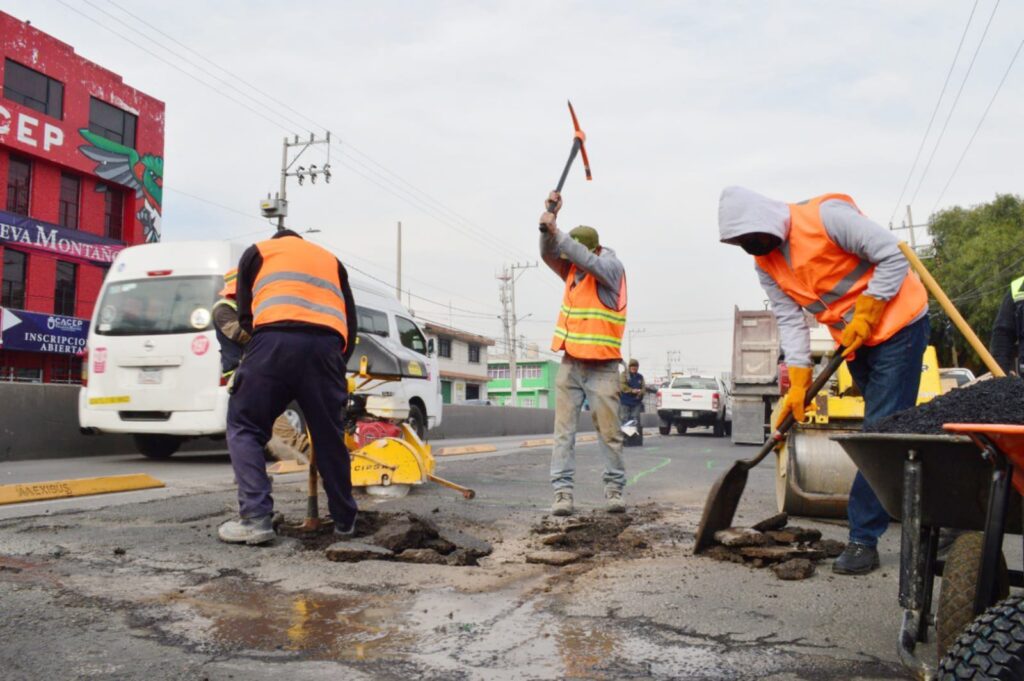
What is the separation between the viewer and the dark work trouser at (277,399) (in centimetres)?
405

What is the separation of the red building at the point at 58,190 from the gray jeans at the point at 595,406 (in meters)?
24.3

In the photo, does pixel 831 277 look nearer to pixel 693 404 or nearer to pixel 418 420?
pixel 418 420

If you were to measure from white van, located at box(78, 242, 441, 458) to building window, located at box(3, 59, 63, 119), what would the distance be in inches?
834

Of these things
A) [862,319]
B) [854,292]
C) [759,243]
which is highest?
[759,243]

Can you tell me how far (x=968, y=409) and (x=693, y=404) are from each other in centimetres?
2180

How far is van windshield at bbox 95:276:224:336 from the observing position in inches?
350

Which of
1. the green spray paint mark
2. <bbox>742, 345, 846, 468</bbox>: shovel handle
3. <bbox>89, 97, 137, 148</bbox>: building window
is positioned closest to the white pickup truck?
the green spray paint mark

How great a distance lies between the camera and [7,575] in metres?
3.24

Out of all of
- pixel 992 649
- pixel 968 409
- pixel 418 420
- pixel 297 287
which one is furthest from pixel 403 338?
pixel 992 649

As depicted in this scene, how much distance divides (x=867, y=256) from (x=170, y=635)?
3.04 metres

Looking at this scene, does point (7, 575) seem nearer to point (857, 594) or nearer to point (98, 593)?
point (98, 593)

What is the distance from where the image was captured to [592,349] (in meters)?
5.64

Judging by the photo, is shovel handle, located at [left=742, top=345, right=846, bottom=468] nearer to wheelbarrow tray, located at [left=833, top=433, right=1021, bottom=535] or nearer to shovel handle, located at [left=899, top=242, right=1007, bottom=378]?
shovel handle, located at [left=899, top=242, right=1007, bottom=378]

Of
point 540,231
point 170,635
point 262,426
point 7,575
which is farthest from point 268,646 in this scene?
point 540,231
